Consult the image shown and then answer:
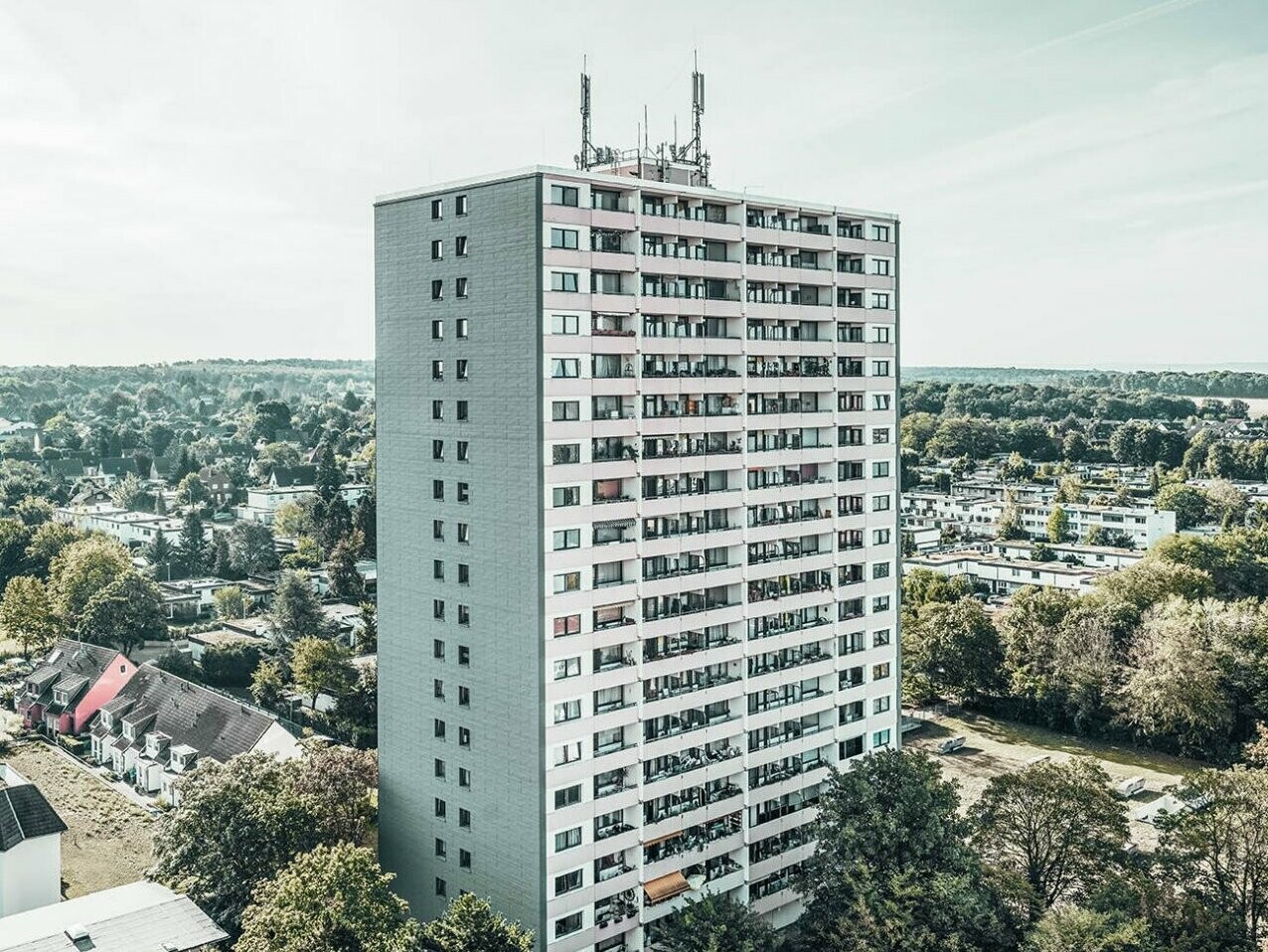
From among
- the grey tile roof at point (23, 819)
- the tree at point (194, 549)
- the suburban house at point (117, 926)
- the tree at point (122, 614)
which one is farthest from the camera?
the tree at point (194, 549)

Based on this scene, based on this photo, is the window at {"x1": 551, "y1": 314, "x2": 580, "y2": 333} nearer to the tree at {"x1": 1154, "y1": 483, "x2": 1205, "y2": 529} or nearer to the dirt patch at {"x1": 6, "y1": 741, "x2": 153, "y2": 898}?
the dirt patch at {"x1": 6, "y1": 741, "x2": 153, "y2": 898}

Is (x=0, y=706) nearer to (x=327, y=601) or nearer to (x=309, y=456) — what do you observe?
(x=327, y=601)

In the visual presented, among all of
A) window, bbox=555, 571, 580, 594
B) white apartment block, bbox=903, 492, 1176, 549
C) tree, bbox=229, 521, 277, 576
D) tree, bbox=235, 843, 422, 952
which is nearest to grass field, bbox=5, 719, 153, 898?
tree, bbox=235, 843, 422, 952

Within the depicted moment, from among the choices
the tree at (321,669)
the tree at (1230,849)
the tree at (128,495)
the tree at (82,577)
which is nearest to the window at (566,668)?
the tree at (1230,849)

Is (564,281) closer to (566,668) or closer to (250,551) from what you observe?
(566,668)

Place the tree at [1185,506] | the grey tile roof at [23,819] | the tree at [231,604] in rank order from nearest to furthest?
the grey tile roof at [23,819] → the tree at [231,604] → the tree at [1185,506]

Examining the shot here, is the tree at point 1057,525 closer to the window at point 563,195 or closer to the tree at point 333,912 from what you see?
the window at point 563,195
